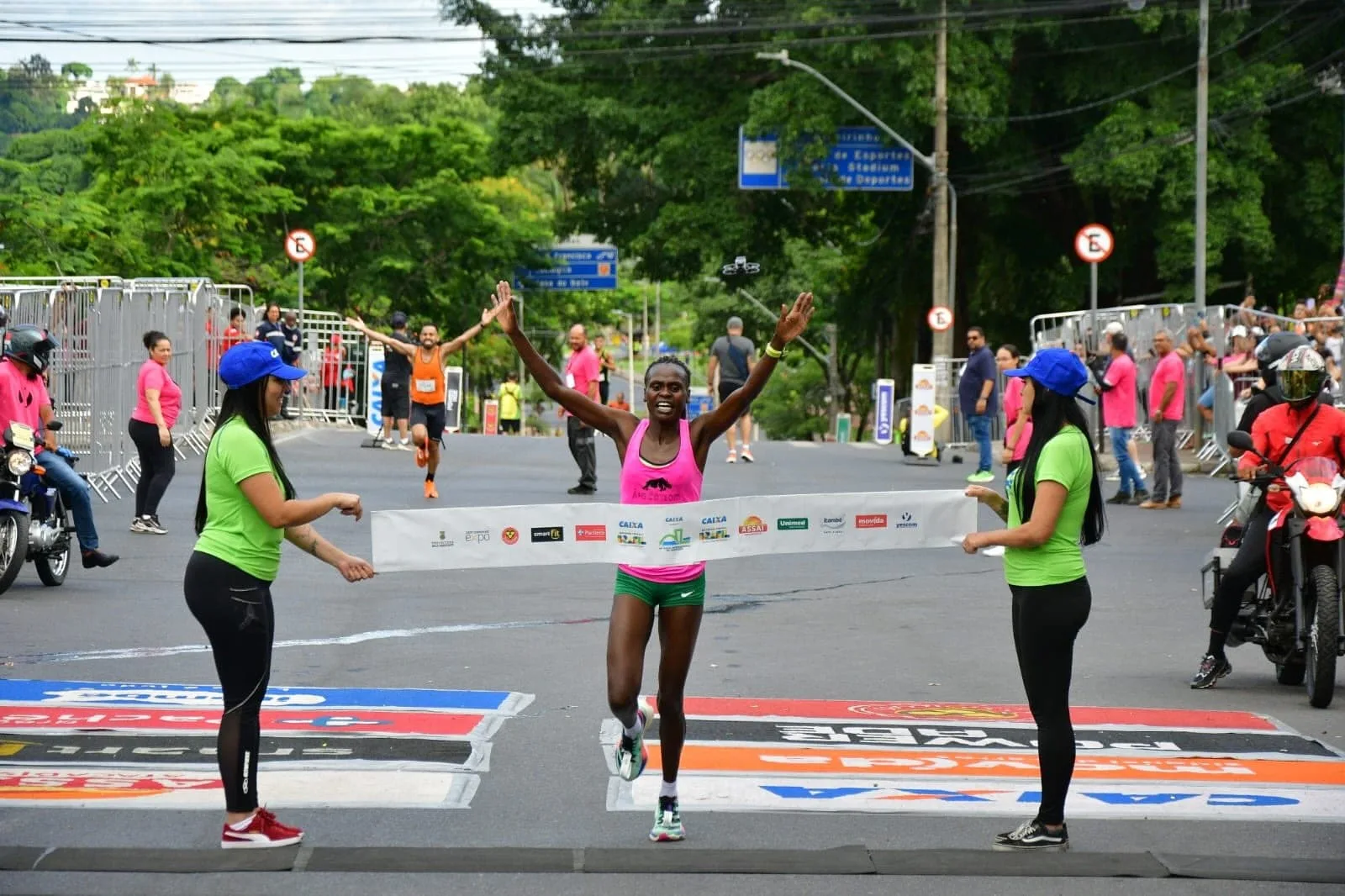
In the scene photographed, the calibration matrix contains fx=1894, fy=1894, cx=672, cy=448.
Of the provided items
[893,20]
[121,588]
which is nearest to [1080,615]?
[121,588]

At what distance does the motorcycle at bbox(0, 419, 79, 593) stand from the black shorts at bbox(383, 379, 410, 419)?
12.8 metres

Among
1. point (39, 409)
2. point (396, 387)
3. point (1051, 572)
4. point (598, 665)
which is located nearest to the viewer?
point (1051, 572)

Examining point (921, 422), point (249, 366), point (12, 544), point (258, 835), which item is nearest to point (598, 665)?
point (258, 835)

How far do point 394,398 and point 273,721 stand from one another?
59.9ft

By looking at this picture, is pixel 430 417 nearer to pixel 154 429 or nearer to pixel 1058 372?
pixel 154 429

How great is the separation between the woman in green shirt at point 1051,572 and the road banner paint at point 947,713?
2.49 m

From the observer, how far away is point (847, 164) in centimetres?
4119

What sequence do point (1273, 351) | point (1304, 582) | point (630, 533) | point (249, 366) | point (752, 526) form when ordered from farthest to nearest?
point (1273, 351), point (1304, 582), point (752, 526), point (630, 533), point (249, 366)

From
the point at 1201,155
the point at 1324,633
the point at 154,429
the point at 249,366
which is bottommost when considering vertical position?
the point at 1324,633

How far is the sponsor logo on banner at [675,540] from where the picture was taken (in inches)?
271

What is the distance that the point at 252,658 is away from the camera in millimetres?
6516

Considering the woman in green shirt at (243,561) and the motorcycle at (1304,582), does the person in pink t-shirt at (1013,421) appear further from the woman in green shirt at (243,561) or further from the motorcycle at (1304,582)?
the woman in green shirt at (243,561)

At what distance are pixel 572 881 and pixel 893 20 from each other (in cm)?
3328

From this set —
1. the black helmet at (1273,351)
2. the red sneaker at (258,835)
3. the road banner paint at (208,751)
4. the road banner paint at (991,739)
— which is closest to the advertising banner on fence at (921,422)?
the black helmet at (1273,351)
